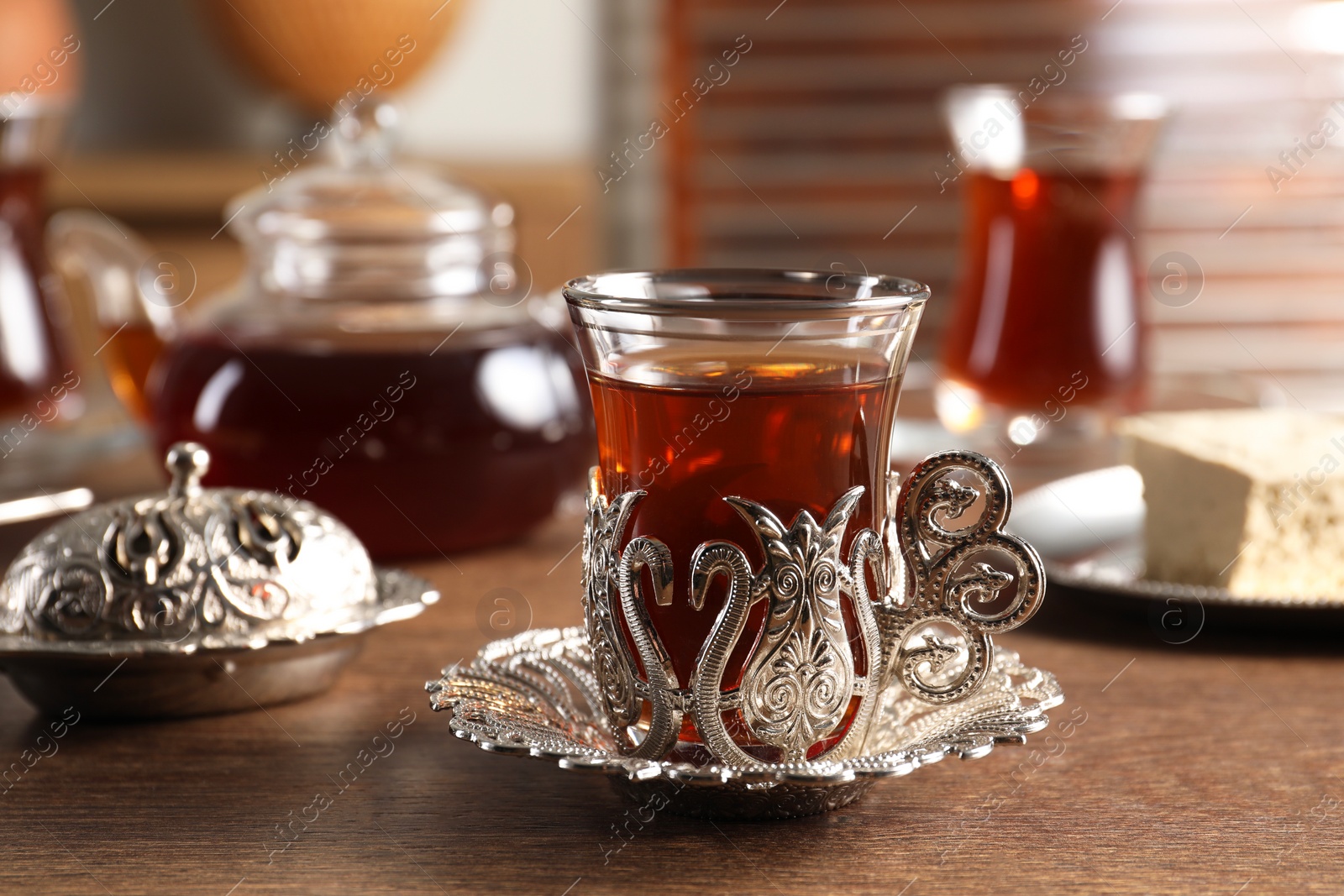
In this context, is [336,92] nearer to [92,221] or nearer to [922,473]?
[92,221]

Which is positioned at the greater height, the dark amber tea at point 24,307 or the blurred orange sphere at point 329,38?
the blurred orange sphere at point 329,38

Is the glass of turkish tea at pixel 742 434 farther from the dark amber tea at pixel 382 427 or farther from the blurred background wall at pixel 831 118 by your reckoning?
the blurred background wall at pixel 831 118

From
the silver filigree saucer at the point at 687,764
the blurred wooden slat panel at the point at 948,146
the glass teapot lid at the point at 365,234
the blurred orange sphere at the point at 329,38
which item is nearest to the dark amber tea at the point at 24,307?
the glass teapot lid at the point at 365,234

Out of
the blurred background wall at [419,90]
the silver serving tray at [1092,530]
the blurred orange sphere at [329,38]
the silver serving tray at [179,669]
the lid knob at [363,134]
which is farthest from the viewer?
the blurred background wall at [419,90]

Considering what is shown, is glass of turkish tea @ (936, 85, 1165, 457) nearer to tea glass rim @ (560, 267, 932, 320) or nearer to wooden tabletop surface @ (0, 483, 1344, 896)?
wooden tabletop surface @ (0, 483, 1344, 896)

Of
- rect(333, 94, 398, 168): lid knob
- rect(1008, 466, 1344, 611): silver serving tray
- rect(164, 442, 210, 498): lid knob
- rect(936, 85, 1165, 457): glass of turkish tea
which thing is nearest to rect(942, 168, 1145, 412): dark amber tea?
rect(936, 85, 1165, 457): glass of turkish tea

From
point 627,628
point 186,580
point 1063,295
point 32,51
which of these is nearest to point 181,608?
point 186,580

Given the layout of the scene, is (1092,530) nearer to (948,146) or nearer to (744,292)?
(744,292)
